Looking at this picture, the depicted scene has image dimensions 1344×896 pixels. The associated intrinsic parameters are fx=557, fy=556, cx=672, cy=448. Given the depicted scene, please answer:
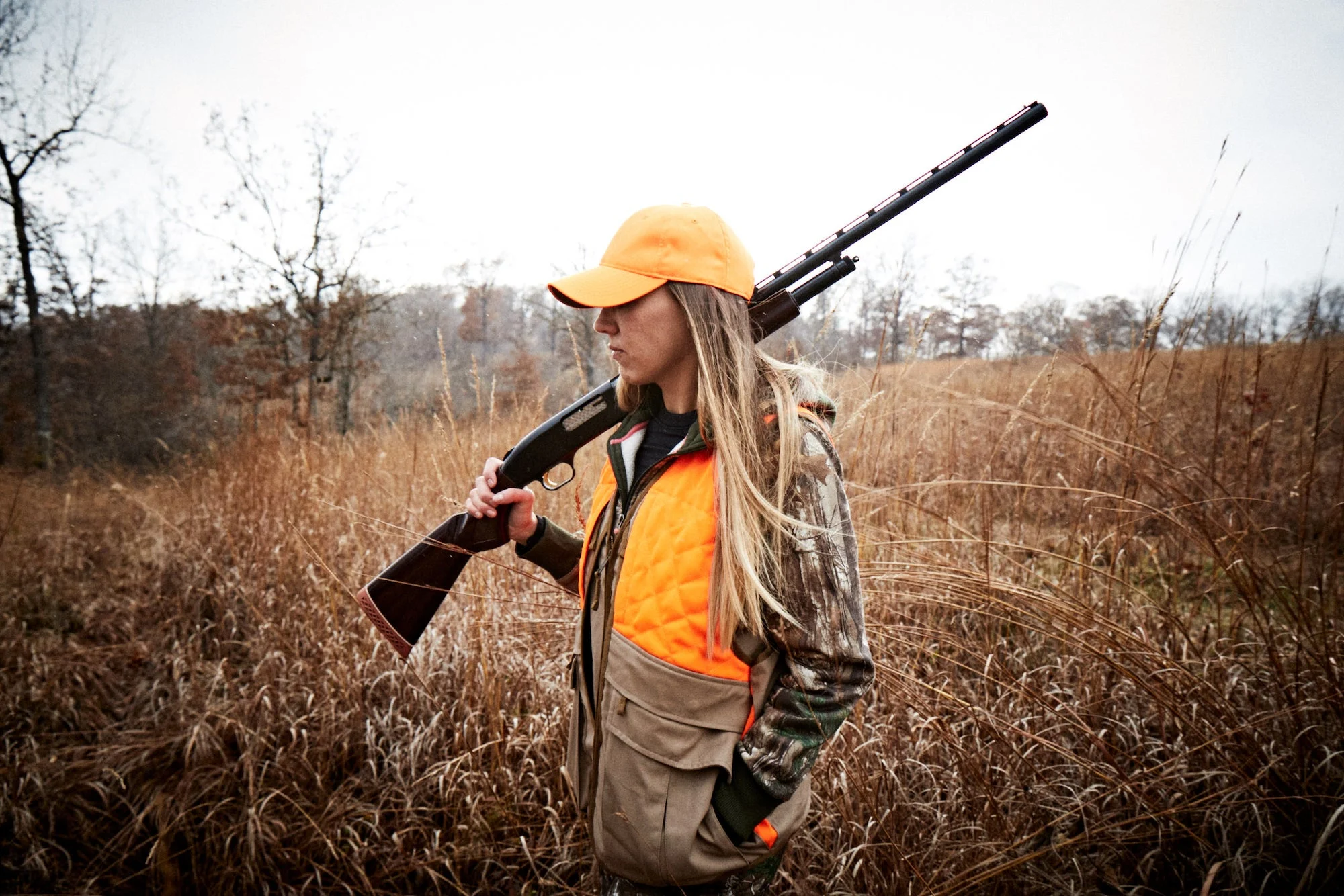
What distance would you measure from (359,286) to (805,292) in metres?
15.0

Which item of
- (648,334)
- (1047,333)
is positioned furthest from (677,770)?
(1047,333)

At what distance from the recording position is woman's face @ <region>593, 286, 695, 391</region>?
1201mm

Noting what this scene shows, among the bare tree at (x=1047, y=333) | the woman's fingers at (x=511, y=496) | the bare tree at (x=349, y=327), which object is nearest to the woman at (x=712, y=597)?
the woman's fingers at (x=511, y=496)

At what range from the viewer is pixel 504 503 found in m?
1.67

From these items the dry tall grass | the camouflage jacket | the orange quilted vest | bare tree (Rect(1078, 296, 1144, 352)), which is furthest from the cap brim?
bare tree (Rect(1078, 296, 1144, 352))

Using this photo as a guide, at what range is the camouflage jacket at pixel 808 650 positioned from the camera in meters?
1.05

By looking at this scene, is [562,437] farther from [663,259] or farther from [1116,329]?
[1116,329]

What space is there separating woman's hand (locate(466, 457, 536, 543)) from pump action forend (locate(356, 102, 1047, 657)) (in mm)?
21

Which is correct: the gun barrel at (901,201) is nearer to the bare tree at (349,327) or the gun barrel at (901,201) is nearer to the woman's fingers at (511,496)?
the woman's fingers at (511,496)

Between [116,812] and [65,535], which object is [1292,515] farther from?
[65,535]

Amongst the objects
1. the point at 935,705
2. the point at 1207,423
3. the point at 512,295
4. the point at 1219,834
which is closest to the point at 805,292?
the point at 935,705

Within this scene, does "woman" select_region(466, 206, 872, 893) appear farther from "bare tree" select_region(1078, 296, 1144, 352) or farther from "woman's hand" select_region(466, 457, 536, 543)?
"bare tree" select_region(1078, 296, 1144, 352)

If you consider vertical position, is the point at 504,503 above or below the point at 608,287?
below

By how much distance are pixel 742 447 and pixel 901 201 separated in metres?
0.97
